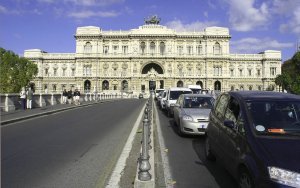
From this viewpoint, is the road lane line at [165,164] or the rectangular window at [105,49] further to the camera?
the rectangular window at [105,49]

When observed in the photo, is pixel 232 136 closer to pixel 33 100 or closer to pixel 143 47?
pixel 33 100

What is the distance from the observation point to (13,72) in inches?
3273

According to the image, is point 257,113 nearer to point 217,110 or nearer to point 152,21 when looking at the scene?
point 217,110

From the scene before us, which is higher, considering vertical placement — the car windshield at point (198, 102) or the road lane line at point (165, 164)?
the car windshield at point (198, 102)

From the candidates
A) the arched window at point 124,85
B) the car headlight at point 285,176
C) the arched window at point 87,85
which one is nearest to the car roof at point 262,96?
the car headlight at point 285,176

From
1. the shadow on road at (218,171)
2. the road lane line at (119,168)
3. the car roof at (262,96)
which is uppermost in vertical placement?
the car roof at (262,96)

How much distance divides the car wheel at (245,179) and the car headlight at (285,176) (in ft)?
1.51

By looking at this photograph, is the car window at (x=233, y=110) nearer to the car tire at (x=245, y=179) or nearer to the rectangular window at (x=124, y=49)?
the car tire at (x=245, y=179)

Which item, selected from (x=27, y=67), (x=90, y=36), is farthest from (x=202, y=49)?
(x=27, y=67)

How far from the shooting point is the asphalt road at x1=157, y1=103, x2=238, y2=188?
701cm

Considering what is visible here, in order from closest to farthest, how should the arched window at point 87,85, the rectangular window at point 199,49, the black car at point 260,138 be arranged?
1. the black car at point 260,138
2. the arched window at point 87,85
3. the rectangular window at point 199,49

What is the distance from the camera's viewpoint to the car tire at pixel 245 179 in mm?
5480

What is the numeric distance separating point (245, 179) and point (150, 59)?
4300 inches

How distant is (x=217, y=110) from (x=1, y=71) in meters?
77.1
